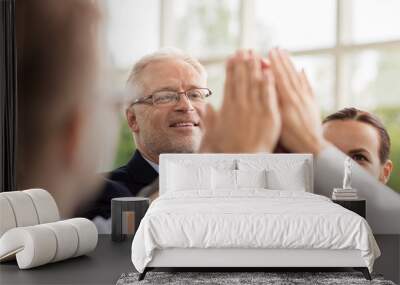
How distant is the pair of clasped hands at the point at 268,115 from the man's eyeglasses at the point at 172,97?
0.54ft

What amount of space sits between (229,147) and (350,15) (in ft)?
6.61

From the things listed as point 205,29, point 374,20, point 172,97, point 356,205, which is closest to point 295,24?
point 374,20

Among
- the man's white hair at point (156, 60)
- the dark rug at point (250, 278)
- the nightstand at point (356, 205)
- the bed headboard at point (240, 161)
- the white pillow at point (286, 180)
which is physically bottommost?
the dark rug at point (250, 278)

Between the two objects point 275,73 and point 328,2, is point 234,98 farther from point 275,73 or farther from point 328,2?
point 328,2

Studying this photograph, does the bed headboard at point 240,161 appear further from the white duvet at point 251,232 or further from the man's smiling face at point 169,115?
the white duvet at point 251,232

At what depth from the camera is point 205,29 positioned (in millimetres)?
7352

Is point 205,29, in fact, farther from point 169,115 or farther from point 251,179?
point 251,179

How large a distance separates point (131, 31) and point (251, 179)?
2254 millimetres

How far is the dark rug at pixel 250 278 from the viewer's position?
4820 millimetres

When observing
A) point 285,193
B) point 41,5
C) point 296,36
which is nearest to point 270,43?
point 296,36

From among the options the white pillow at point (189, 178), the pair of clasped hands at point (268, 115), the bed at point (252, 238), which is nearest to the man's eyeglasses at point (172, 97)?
the pair of clasped hands at point (268, 115)

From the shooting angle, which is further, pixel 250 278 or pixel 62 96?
pixel 62 96

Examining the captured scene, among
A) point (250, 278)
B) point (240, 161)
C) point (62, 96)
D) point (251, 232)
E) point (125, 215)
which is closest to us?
point (251, 232)

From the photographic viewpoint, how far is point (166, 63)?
7.36m
